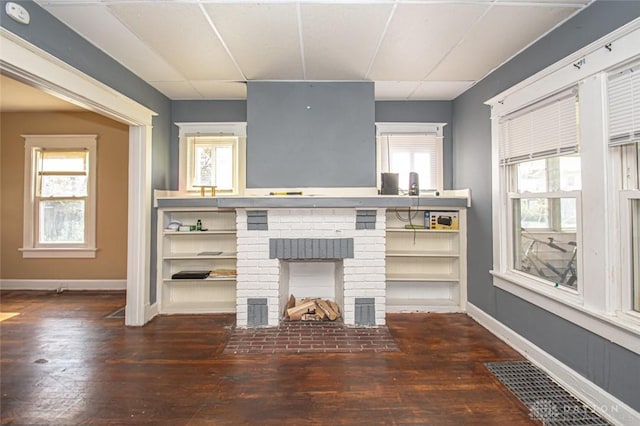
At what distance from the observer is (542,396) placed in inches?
81.1

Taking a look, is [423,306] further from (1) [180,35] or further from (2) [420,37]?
(1) [180,35]

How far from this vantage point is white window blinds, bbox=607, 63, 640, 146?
5.68ft

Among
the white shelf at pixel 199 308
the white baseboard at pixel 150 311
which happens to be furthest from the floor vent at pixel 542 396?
the white baseboard at pixel 150 311

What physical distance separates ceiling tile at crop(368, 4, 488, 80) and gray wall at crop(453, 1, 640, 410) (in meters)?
0.65

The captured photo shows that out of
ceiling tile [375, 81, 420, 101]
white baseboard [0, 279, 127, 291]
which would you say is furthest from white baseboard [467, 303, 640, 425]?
white baseboard [0, 279, 127, 291]

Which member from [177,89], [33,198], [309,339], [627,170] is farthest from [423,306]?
[33,198]

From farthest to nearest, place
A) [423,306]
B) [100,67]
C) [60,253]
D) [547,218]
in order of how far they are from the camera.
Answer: [60,253] → [423,306] → [100,67] → [547,218]

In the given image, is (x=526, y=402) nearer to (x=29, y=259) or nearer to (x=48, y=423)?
(x=48, y=423)

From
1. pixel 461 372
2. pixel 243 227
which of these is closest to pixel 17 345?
pixel 243 227

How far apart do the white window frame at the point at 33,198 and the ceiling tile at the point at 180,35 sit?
8.62 feet

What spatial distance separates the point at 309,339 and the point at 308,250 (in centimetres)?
88

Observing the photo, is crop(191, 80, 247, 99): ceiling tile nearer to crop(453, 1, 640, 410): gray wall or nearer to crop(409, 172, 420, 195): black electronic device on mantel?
crop(409, 172, 420, 195): black electronic device on mantel

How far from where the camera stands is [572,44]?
2164 millimetres

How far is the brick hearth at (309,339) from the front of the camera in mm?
2752
